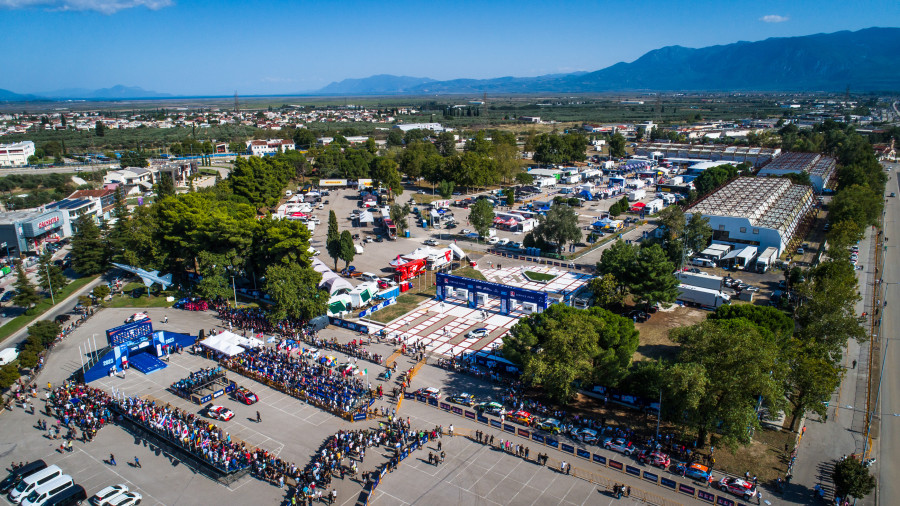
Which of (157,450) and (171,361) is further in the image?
(171,361)

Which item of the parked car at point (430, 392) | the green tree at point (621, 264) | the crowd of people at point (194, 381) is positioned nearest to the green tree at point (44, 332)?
the crowd of people at point (194, 381)

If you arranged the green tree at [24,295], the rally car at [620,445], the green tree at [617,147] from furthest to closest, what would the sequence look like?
the green tree at [617,147]
the green tree at [24,295]
the rally car at [620,445]

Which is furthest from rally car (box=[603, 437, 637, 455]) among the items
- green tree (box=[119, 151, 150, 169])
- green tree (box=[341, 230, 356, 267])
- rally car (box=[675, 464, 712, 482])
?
green tree (box=[119, 151, 150, 169])

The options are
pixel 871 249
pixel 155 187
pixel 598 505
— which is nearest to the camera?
pixel 598 505

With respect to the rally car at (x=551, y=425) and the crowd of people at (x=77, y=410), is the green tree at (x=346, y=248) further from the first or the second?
the rally car at (x=551, y=425)

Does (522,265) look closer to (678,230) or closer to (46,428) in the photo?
(678,230)

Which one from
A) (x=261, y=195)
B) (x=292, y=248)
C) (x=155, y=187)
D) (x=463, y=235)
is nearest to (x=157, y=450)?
(x=292, y=248)

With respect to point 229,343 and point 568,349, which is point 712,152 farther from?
point 229,343
